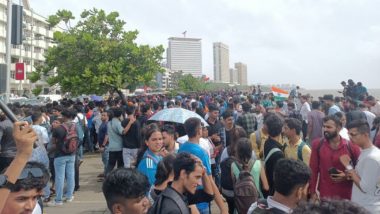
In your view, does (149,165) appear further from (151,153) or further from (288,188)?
(288,188)

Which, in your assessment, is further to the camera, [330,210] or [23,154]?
[23,154]

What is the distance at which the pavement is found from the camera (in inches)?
279

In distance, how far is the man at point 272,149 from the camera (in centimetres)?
458

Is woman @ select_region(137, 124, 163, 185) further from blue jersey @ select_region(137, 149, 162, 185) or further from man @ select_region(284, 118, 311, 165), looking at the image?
man @ select_region(284, 118, 311, 165)

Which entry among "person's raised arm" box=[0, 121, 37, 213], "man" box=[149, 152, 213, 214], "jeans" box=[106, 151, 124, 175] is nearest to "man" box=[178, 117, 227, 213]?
"man" box=[149, 152, 213, 214]

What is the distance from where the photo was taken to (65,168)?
7520 mm

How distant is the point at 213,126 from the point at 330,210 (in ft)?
21.2

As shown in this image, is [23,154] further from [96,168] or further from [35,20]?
[35,20]

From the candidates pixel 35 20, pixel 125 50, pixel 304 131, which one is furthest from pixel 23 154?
pixel 35 20

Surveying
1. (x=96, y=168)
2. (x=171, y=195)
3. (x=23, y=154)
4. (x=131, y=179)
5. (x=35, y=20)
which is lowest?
(x=96, y=168)

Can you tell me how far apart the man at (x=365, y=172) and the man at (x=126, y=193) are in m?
2.27

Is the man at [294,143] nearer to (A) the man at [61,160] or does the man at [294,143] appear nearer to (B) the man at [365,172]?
(B) the man at [365,172]

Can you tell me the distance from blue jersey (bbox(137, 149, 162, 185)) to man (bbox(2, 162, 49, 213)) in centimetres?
180

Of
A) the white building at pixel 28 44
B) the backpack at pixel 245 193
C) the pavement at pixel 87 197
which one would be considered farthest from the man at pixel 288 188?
the white building at pixel 28 44
